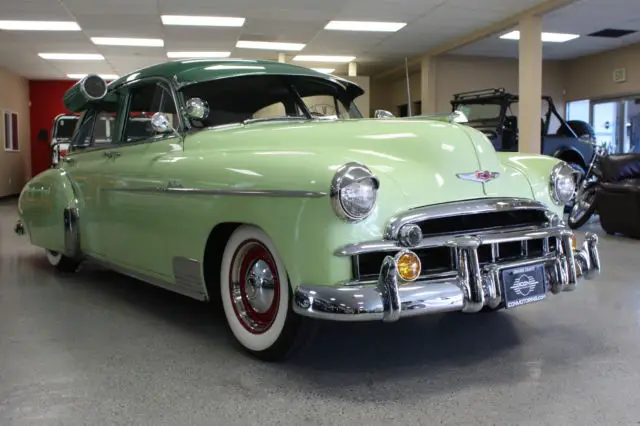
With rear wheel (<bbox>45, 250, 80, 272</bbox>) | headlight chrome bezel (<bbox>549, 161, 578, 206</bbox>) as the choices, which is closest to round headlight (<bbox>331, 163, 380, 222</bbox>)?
headlight chrome bezel (<bbox>549, 161, 578, 206</bbox>)

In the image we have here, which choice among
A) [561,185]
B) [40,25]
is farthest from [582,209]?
[40,25]

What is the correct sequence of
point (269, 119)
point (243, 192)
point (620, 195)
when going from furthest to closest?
1. point (620, 195)
2. point (269, 119)
3. point (243, 192)

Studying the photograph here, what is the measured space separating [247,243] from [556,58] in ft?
48.8

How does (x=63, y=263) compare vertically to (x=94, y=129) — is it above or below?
below

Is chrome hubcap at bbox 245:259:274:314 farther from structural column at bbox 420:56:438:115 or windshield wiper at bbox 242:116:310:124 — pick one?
structural column at bbox 420:56:438:115

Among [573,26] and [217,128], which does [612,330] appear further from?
[573,26]

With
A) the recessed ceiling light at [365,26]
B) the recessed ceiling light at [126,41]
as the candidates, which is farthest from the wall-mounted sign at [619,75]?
the recessed ceiling light at [126,41]

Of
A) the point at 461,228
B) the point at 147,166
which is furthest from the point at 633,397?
the point at 147,166

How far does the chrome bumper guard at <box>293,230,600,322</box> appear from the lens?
2.39 meters

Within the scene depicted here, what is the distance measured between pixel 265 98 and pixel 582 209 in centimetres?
591

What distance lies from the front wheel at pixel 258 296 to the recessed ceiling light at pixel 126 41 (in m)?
10.5

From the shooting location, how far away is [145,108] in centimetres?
422

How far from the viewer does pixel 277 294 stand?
2.82 metres

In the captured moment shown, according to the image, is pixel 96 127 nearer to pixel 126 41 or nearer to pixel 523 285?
pixel 523 285
